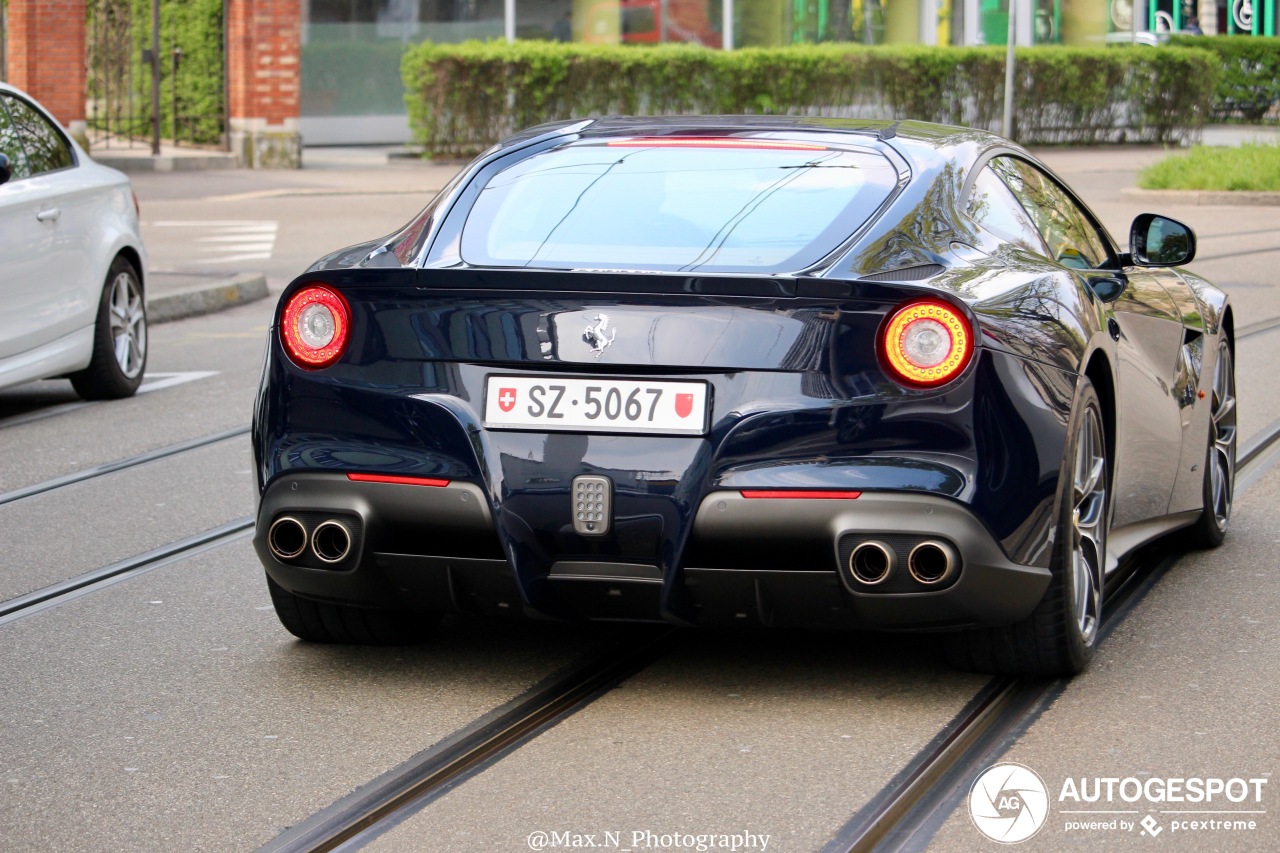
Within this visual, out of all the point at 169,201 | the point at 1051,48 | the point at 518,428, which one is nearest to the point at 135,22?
the point at 169,201

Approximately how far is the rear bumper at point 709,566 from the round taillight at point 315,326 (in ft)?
0.94

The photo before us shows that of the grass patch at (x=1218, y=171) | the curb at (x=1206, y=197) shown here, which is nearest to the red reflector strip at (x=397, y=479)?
the curb at (x=1206, y=197)

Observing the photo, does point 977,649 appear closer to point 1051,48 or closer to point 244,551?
point 244,551

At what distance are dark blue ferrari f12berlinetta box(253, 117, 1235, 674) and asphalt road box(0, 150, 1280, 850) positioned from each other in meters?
0.24

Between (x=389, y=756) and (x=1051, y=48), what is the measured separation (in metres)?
32.4

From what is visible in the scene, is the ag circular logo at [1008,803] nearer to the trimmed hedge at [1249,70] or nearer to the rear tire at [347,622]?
the rear tire at [347,622]

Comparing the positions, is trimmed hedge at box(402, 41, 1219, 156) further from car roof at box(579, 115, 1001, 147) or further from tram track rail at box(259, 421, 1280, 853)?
tram track rail at box(259, 421, 1280, 853)

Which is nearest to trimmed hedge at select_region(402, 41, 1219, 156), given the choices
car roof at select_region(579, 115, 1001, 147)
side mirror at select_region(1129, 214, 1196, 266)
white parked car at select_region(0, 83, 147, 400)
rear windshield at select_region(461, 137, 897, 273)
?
white parked car at select_region(0, 83, 147, 400)

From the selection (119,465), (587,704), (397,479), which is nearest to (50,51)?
(119,465)

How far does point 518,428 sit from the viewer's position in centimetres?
440

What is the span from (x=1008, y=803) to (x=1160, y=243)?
2.46 meters

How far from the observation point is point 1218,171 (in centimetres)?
2336

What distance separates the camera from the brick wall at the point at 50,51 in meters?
28.3

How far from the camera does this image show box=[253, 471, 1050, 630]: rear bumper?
4273mm
